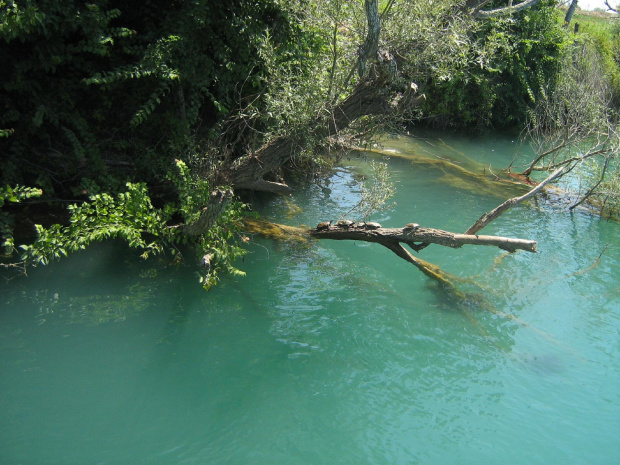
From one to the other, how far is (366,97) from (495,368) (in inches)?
183

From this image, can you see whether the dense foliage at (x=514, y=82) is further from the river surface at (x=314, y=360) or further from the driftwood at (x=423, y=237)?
the driftwood at (x=423, y=237)

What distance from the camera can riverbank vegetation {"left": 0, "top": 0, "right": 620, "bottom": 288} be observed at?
7.00 metres

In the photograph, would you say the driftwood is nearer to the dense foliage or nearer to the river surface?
the river surface

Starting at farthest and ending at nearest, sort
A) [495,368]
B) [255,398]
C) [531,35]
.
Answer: [531,35]
[495,368]
[255,398]

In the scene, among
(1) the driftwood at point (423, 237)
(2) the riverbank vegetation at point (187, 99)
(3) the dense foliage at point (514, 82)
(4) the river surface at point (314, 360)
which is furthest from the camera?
(3) the dense foliage at point (514, 82)

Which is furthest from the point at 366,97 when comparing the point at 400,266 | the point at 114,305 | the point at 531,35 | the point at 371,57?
the point at 531,35

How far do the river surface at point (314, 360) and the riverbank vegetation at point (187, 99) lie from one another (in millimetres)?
696

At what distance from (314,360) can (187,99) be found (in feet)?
16.4

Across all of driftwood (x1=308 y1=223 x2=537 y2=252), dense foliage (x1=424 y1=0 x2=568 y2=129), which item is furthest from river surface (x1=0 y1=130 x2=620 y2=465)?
dense foliage (x1=424 y1=0 x2=568 y2=129)

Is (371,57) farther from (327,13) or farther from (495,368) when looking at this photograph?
(495,368)

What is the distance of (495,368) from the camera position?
6.39 m

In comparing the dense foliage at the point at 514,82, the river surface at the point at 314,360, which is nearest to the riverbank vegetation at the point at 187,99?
the river surface at the point at 314,360

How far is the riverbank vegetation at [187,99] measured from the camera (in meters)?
7.00

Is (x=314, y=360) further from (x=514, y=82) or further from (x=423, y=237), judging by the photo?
(x=514, y=82)
